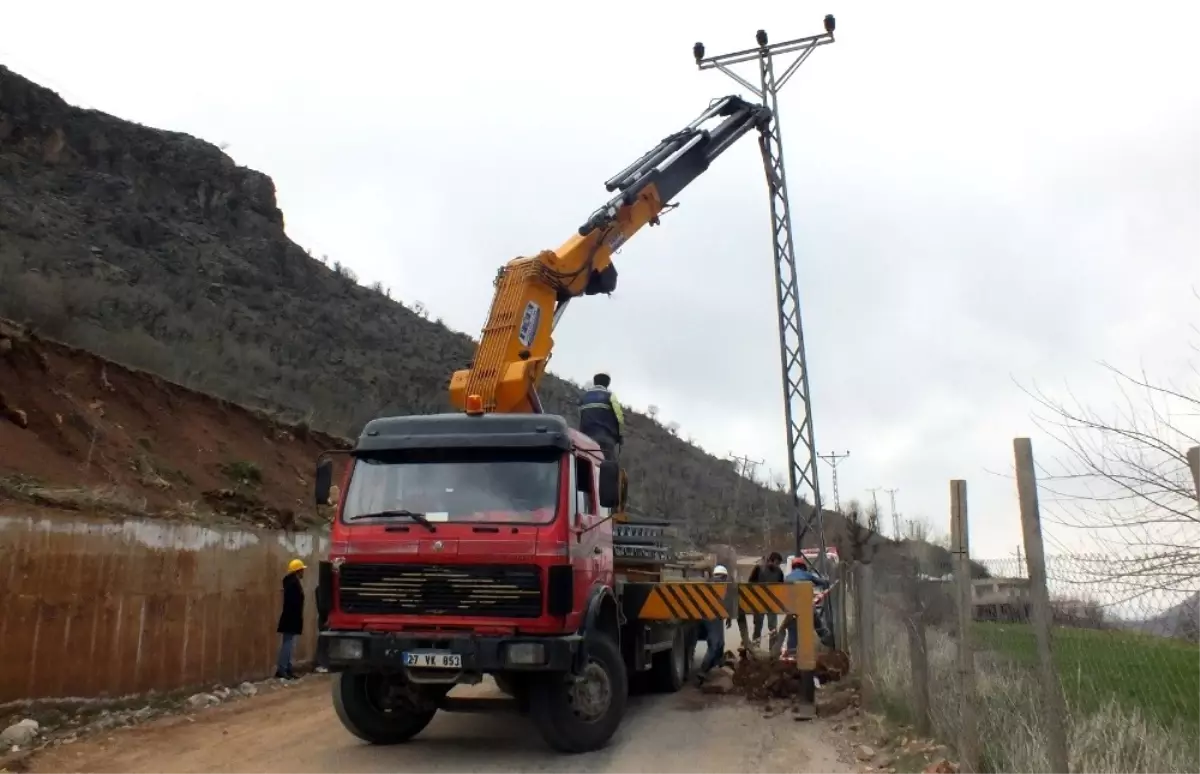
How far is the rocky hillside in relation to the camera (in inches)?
1073

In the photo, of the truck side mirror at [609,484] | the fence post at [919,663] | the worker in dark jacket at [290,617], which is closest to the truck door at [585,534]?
the truck side mirror at [609,484]

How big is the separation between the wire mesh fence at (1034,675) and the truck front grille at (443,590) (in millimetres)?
3245

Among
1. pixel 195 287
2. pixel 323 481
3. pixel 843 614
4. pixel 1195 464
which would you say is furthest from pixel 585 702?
pixel 195 287

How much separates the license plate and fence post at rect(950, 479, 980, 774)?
3.81 meters

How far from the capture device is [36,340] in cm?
1666

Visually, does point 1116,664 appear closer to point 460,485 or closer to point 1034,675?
point 1034,675

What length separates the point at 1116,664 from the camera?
6430mm

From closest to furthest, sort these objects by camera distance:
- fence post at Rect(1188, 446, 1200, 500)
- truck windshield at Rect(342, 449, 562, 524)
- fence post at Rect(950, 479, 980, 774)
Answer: fence post at Rect(1188, 446, 1200, 500) → fence post at Rect(950, 479, 980, 774) → truck windshield at Rect(342, 449, 562, 524)

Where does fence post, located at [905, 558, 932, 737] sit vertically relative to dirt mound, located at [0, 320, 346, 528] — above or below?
below

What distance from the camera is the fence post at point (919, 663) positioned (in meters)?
8.23

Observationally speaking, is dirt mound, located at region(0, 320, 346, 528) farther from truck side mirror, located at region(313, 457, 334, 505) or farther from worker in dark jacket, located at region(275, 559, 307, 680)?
truck side mirror, located at region(313, 457, 334, 505)

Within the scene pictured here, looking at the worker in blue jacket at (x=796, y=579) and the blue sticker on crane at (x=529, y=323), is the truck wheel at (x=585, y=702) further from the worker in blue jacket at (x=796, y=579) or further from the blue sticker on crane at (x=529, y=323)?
the worker in blue jacket at (x=796, y=579)

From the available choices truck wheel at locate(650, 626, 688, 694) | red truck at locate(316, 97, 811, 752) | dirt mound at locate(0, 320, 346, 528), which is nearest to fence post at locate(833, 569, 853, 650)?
truck wheel at locate(650, 626, 688, 694)

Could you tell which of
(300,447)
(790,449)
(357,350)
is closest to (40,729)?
(790,449)
